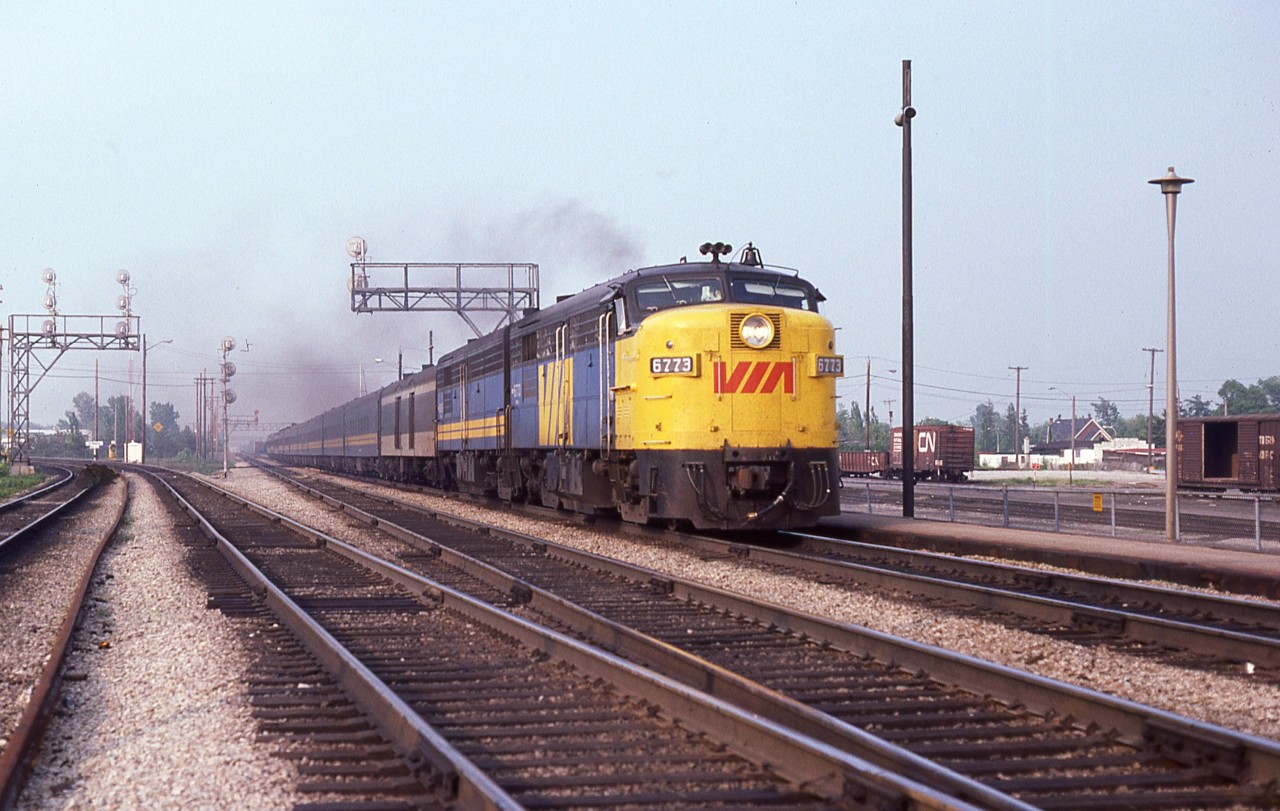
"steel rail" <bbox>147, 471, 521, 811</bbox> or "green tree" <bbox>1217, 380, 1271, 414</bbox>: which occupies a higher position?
"green tree" <bbox>1217, 380, 1271, 414</bbox>

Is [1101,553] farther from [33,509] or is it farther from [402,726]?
[33,509]

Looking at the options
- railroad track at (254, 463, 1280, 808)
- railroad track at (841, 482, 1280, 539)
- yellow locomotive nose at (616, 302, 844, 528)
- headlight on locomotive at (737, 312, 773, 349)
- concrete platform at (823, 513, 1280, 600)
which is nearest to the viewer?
railroad track at (254, 463, 1280, 808)

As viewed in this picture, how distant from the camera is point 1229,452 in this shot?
43000 millimetres

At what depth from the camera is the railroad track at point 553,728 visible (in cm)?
509

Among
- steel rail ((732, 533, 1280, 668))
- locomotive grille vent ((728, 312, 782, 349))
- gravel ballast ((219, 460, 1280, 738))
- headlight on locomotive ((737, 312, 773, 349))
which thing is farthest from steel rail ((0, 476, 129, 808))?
headlight on locomotive ((737, 312, 773, 349))

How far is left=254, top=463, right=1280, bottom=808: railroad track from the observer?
5207 mm

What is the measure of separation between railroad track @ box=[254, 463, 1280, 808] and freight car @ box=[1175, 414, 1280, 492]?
1370 inches

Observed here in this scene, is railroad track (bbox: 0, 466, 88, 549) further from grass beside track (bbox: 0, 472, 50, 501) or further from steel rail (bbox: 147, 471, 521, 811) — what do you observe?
steel rail (bbox: 147, 471, 521, 811)

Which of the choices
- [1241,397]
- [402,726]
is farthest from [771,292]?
[1241,397]

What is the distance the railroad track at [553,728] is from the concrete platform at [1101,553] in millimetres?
7481

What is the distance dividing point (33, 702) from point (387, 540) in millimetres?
11910

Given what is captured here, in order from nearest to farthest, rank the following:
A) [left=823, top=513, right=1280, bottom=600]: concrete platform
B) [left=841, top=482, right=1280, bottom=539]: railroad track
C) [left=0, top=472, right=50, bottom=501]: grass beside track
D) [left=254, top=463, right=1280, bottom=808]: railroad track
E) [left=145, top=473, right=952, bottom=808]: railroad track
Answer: [left=145, top=473, right=952, bottom=808]: railroad track → [left=254, top=463, right=1280, bottom=808]: railroad track → [left=823, top=513, right=1280, bottom=600]: concrete platform → [left=841, top=482, right=1280, bottom=539]: railroad track → [left=0, top=472, right=50, bottom=501]: grass beside track

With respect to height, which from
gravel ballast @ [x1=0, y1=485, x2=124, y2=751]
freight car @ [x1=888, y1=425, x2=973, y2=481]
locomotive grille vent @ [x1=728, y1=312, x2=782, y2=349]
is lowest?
gravel ballast @ [x1=0, y1=485, x2=124, y2=751]

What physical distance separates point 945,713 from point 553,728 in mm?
2084
